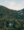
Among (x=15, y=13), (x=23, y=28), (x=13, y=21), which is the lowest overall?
(x=23, y=28)

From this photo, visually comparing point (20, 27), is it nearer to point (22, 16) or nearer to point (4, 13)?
point (22, 16)

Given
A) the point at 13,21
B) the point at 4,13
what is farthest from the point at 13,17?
the point at 4,13

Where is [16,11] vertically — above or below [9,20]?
above

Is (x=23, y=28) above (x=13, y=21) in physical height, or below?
below

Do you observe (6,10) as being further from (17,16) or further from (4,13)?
(17,16)

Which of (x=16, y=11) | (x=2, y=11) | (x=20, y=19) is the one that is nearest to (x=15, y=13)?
(x=16, y=11)
